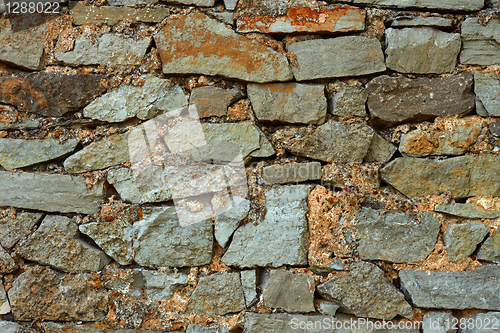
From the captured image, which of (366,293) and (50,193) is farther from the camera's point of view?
(50,193)

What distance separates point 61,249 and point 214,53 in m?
1.26

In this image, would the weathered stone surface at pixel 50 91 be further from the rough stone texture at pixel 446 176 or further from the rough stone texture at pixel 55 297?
the rough stone texture at pixel 446 176

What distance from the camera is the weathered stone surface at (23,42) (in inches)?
65.9

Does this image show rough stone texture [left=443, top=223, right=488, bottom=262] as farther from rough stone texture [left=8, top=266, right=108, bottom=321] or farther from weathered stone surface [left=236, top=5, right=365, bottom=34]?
rough stone texture [left=8, top=266, right=108, bottom=321]

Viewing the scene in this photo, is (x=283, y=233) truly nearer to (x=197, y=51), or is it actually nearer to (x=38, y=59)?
(x=197, y=51)

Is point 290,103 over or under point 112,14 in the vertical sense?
under

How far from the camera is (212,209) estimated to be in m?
1.63

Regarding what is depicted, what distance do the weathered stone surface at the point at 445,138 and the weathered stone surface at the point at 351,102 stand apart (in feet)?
0.93

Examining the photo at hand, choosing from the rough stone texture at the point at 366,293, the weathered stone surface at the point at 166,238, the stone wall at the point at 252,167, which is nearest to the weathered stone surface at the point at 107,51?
the stone wall at the point at 252,167

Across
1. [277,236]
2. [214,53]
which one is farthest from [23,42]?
[277,236]

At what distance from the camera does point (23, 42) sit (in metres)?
1.68

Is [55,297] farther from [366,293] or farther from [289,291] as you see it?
[366,293]

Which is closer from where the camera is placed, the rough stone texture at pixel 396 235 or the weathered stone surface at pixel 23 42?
the rough stone texture at pixel 396 235

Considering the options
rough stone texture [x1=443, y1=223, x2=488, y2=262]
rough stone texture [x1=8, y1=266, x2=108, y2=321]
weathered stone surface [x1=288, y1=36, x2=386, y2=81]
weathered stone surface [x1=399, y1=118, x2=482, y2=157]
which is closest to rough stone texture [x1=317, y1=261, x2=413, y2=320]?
rough stone texture [x1=443, y1=223, x2=488, y2=262]
